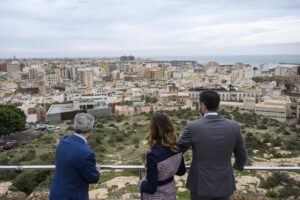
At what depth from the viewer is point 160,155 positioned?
2.25m

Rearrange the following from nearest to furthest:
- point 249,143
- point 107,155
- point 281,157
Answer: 1. point 281,157
2. point 107,155
3. point 249,143

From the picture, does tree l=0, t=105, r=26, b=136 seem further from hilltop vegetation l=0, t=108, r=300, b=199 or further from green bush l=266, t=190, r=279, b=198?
green bush l=266, t=190, r=279, b=198

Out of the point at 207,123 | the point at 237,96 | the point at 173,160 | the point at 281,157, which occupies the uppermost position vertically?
the point at 207,123

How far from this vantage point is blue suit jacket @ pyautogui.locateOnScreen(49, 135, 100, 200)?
2.20m

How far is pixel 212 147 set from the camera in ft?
7.66

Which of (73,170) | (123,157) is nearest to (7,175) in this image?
(73,170)

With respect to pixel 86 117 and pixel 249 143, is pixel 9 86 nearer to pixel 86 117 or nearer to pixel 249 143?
pixel 249 143

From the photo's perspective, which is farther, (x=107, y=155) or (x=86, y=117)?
(x=107, y=155)

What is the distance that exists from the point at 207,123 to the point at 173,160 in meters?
0.33

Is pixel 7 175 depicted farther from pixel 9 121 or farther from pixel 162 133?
pixel 9 121

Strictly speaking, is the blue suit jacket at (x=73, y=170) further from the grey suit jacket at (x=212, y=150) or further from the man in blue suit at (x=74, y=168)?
the grey suit jacket at (x=212, y=150)

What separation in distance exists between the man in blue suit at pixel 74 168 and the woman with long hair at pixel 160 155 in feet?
1.13

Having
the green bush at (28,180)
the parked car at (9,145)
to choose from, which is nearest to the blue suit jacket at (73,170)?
the green bush at (28,180)

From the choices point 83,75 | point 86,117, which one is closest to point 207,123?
point 86,117
